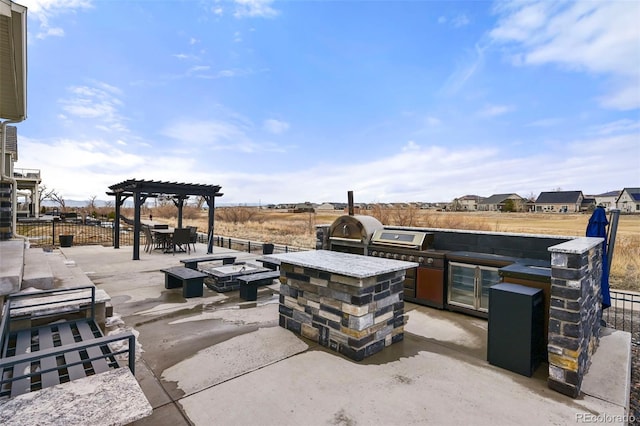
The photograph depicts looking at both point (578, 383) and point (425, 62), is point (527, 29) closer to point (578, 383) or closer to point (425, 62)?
point (425, 62)

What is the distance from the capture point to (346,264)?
3895mm

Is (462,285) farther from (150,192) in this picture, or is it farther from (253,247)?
(150,192)

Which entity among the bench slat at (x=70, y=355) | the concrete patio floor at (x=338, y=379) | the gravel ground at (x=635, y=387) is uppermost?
the bench slat at (x=70, y=355)

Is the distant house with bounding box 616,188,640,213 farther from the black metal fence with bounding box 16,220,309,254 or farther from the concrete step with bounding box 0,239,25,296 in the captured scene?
the concrete step with bounding box 0,239,25,296

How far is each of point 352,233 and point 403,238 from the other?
108 cm

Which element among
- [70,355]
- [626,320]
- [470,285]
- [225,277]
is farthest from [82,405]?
[626,320]

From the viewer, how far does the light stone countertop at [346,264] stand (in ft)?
11.2

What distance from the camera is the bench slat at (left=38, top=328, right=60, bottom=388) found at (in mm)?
2176

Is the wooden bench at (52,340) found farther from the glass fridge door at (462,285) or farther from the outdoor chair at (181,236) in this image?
the outdoor chair at (181,236)

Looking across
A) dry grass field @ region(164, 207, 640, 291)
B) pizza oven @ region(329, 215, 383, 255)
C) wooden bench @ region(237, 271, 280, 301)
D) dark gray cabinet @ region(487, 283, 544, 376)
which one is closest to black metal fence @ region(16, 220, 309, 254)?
dry grass field @ region(164, 207, 640, 291)

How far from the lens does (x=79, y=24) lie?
7.87 m

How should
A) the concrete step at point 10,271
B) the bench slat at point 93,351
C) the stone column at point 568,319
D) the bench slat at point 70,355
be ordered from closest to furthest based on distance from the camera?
the bench slat at point 70,355 → the bench slat at point 93,351 → the stone column at point 568,319 → the concrete step at point 10,271

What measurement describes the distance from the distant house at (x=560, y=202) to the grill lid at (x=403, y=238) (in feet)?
160

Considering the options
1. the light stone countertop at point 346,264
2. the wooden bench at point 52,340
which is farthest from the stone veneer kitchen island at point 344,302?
the wooden bench at point 52,340
